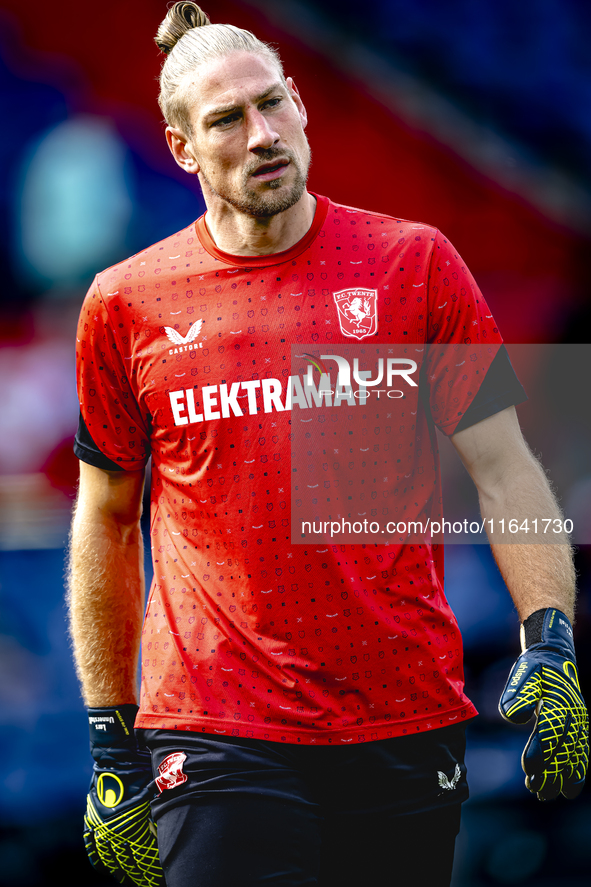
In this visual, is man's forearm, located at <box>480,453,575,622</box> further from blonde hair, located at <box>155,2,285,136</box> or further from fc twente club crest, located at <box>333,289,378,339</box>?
blonde hair, located at <box>155,2,285,136</box>

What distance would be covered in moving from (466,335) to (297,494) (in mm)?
513

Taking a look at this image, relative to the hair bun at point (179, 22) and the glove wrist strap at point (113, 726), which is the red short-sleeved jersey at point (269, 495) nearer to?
the glove wrist strap at point (113, 726)

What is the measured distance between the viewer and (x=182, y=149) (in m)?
2.43

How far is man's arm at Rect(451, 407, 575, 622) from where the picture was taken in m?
2.12

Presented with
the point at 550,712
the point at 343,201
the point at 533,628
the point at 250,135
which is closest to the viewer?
the point at 550,712

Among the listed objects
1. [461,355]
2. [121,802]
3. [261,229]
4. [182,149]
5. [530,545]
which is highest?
[182,149]

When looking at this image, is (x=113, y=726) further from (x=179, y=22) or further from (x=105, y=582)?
(x=179, y=22)

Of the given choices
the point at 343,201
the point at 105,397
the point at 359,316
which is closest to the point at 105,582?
the point at 105,397

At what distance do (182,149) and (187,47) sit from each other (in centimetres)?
23

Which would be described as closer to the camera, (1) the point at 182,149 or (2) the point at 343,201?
(1) the point at 182,149

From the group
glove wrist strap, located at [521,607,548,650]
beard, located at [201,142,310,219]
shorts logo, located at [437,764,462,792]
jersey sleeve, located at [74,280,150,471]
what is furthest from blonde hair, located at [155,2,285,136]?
shorts logo, located at [437,764,462,792]

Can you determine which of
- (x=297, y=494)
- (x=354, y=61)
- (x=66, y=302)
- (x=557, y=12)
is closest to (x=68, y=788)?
(x=66, y=302)

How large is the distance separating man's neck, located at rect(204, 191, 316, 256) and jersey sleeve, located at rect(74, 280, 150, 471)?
34 centimetres

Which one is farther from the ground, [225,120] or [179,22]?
[179,22]
